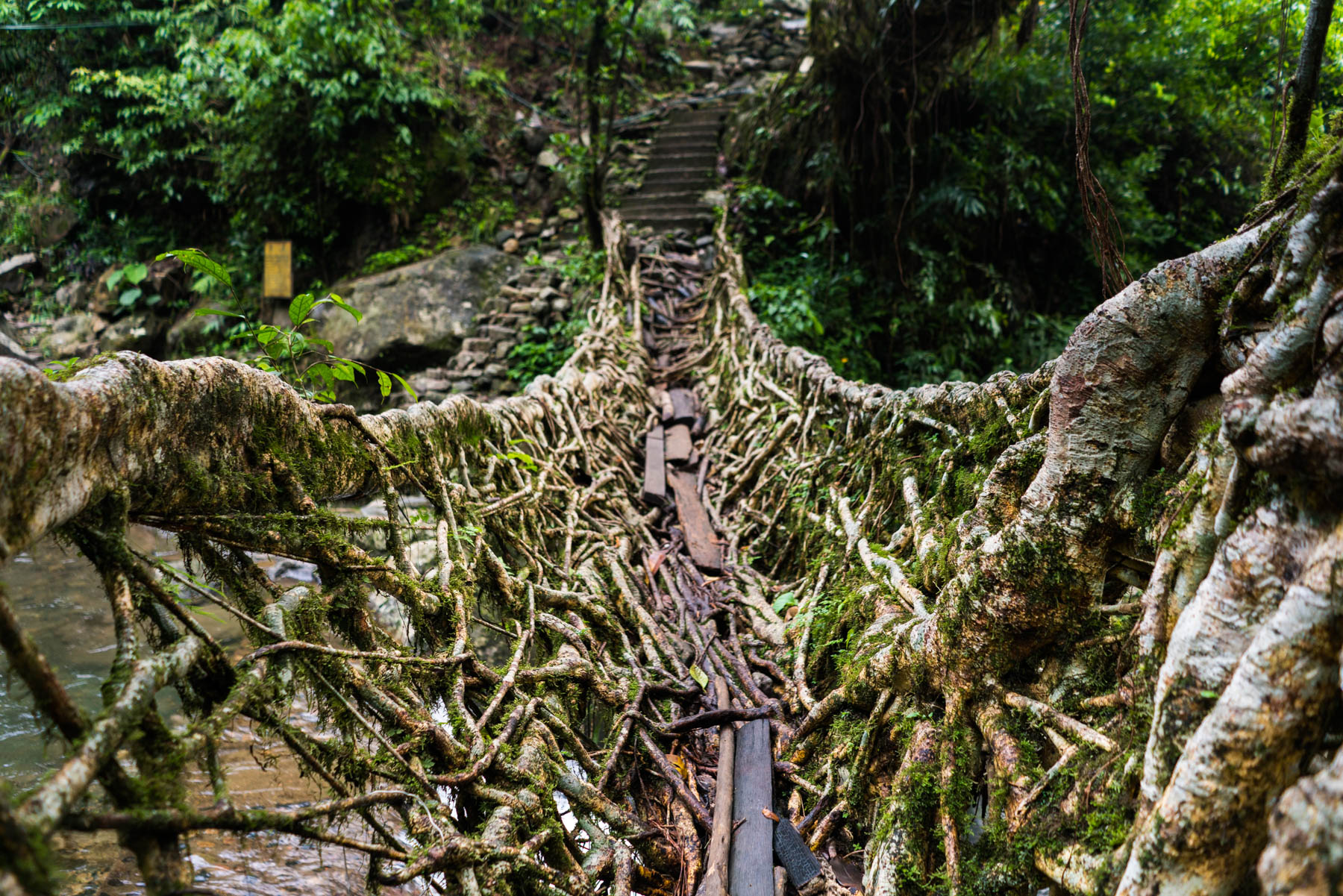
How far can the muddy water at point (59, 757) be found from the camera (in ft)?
6.36

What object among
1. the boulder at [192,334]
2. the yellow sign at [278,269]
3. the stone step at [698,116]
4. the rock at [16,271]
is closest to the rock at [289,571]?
the yellow sign at [278,269]

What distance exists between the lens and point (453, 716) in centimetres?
161

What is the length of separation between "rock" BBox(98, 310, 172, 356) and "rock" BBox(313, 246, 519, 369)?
2.23 m

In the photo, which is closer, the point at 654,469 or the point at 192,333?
the point at 654,469

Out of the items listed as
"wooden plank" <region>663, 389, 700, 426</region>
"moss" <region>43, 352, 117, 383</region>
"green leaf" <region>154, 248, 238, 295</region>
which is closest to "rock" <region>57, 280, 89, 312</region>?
"wooden plank" <region>663, 389, 700, 426</region>

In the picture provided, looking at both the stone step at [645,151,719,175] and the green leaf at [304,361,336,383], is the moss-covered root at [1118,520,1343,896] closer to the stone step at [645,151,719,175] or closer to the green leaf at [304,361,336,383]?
the green leaf at [304,361,336,383]

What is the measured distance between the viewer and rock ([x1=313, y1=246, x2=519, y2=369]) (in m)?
7.04

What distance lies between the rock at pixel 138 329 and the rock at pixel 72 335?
139 mm

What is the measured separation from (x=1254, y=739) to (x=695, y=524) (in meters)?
2.92

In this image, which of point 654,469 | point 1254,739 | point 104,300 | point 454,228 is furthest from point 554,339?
point 1254,739

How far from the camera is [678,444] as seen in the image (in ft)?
15.7

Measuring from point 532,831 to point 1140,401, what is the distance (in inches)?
57.6

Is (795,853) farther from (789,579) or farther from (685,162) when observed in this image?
(685,162)

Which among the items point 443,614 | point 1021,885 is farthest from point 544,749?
point 1021,885
